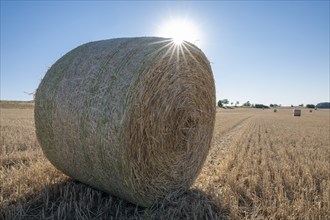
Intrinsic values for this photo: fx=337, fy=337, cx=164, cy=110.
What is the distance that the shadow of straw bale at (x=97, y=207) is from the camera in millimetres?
4000

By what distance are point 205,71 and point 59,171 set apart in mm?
2899

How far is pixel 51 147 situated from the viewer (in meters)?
4.96

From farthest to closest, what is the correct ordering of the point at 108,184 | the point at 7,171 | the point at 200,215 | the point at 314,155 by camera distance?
the point at 314,155 < the point at 7,171 < the point at 108,184 < the point at 200,215

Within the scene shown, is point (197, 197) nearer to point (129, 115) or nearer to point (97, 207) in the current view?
point (97, 207)

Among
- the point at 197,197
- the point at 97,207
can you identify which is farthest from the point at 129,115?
the point at 197,197

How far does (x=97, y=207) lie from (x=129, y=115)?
138cm

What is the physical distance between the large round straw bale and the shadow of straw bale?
6.5 inches

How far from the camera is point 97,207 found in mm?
4352

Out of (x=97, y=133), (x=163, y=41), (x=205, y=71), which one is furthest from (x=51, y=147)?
(x=205, y=71)

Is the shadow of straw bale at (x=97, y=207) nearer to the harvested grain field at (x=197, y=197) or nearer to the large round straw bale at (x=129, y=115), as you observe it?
the harvested grain field at (x=197, y=197)

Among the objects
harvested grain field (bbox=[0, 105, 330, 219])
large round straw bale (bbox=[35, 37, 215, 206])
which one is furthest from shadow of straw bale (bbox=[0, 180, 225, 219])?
large round straw bale (bbox=[35, 37, 215, 206])

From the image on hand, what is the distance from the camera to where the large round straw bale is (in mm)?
3977

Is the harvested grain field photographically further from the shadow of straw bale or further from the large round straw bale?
the large round straw bale

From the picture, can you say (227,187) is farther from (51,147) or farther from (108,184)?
(51,147)
